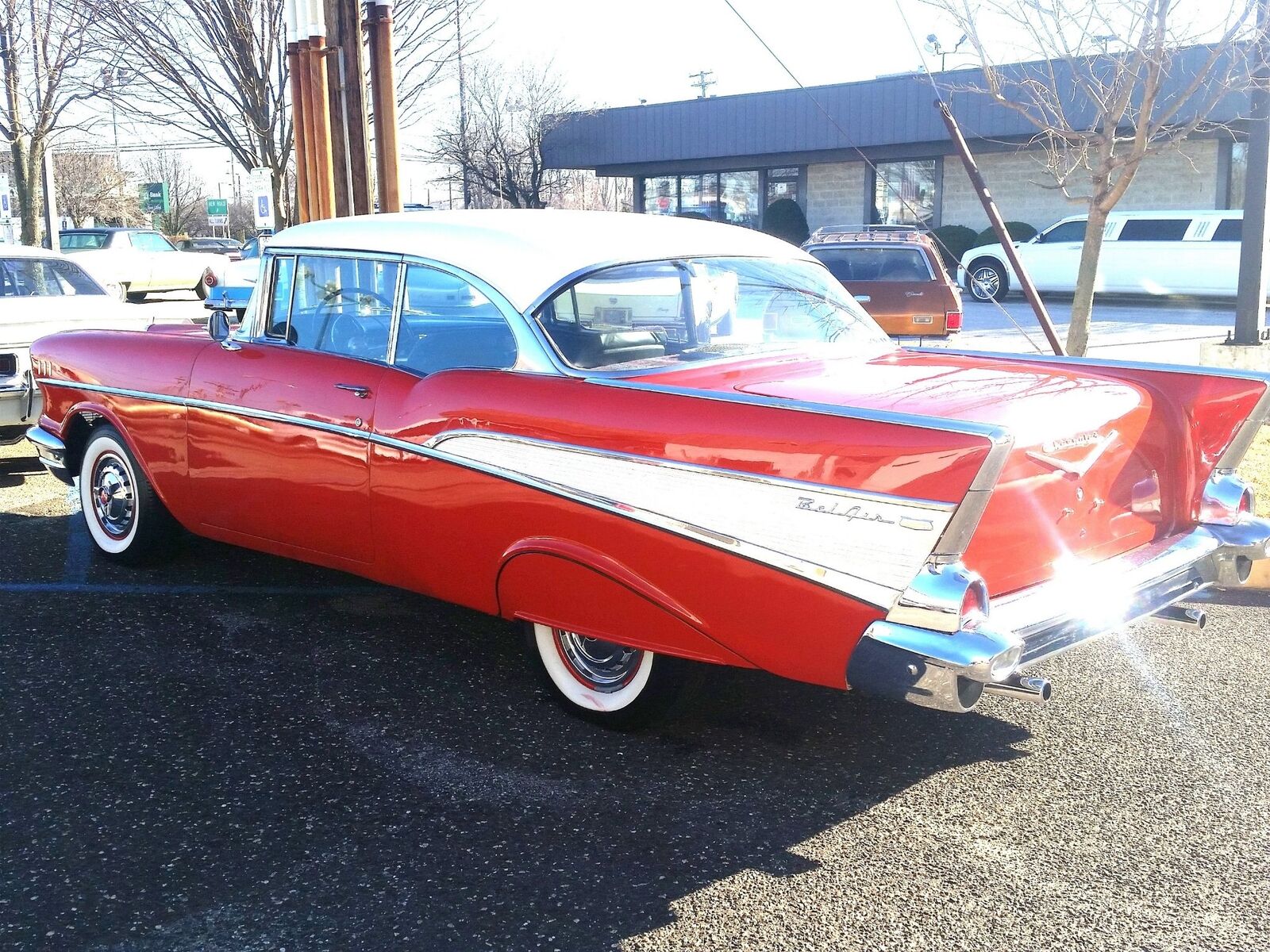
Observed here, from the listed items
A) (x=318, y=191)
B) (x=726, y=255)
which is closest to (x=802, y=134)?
(x=318, y=191)

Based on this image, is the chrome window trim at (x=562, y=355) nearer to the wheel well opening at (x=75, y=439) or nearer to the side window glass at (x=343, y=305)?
the side window glass at (x=343, y=305)

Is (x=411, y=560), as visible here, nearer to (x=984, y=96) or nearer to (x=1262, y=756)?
(x=1262, y=756)

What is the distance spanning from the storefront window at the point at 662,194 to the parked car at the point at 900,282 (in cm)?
2064

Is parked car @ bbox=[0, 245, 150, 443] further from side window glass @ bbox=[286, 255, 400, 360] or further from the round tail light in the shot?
the round tail light

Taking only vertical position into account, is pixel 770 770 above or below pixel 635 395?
below

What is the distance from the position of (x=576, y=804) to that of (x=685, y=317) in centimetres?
171

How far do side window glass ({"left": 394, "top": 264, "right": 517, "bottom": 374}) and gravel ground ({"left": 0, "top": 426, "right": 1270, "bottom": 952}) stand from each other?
1154 millimetres

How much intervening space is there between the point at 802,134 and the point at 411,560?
27.9 metres

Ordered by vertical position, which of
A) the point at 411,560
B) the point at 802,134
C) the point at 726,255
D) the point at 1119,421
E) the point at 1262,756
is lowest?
the point at 1262,756

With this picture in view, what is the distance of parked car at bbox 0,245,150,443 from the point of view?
790 centimetres

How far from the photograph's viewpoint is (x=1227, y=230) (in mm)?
21094

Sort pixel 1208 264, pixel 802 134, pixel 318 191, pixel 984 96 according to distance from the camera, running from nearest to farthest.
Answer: pixel 318 191
pixel 1208 264
pixel 984 96
pixel 802 134

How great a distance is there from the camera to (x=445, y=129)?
35062mm

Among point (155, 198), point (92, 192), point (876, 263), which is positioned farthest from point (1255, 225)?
point (92, 192)
